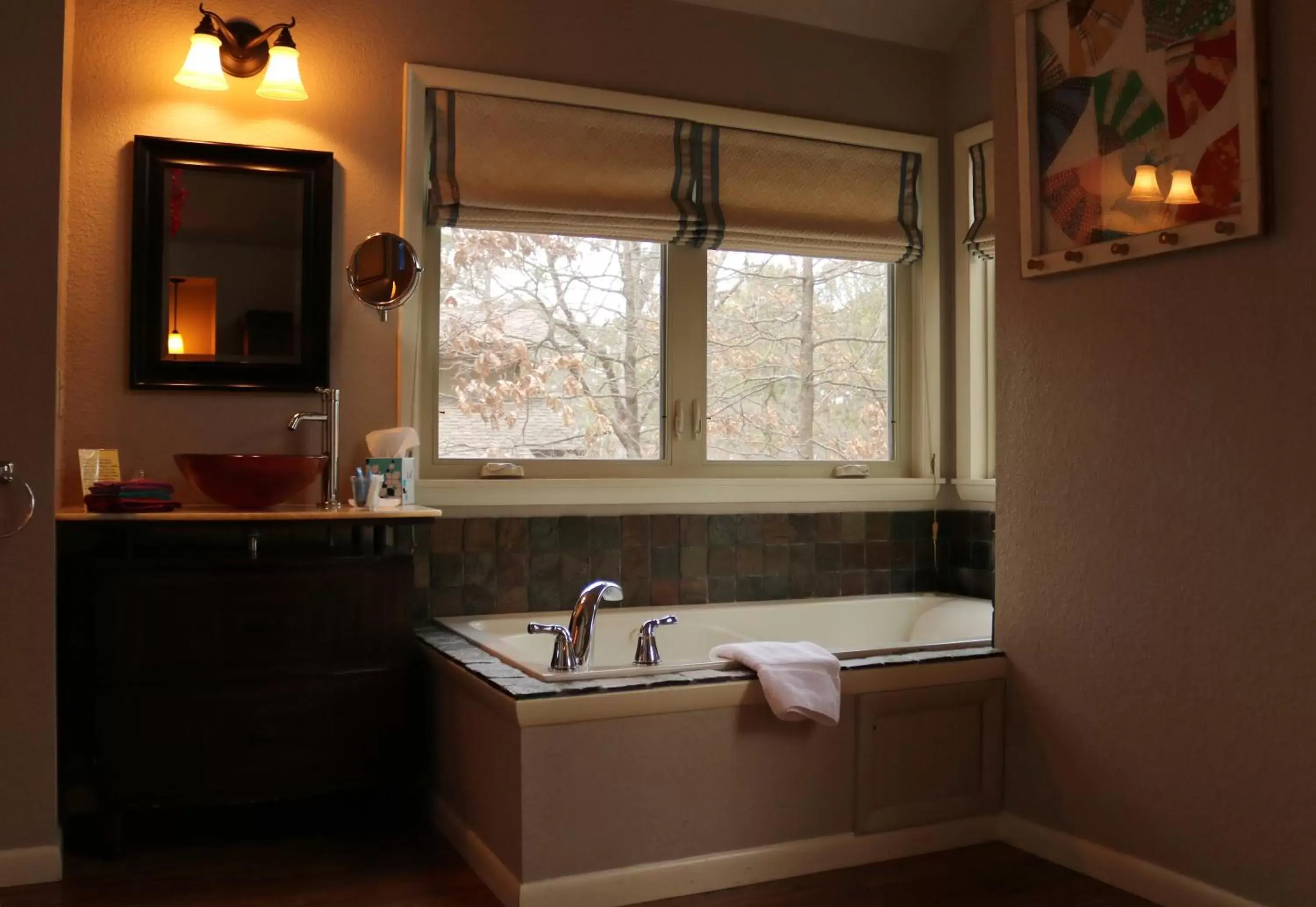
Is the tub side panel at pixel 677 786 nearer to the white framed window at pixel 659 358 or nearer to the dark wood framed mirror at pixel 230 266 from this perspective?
the white framed window at pixel 659 358

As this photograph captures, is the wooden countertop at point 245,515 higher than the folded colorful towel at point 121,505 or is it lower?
lower

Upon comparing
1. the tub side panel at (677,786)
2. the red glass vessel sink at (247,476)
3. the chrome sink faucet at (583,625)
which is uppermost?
the red glass vessel sink at (247,476)

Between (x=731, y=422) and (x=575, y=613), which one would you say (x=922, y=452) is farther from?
(x=575, y=613)

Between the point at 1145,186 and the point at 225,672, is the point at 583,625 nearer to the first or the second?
the point at 225,672

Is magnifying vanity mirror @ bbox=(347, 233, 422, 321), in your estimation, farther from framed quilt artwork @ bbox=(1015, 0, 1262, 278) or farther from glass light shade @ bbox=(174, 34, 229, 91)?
framed quilt artwork @ bbox=(1015, 0, 1262, 278)

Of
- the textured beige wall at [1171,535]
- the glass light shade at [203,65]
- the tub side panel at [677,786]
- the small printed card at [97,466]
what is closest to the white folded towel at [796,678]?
the tub side panel at [677,786]

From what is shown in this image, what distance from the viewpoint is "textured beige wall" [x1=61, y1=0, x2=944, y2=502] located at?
3176 mm

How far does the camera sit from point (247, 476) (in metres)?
2.96

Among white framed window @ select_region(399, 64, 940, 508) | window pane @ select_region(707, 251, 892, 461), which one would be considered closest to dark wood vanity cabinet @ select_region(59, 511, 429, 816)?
white framed window @ select_region(399, 64, 940, 508)

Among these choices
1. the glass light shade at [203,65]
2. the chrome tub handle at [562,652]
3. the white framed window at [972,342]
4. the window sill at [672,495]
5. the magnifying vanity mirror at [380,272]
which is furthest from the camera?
the white framed window at [972,342]

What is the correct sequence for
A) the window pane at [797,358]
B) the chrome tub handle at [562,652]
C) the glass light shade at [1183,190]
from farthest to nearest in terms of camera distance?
the window pane at [797,358] < the chrome tub handle at [562,652] < the glass light shade at [1183,190]

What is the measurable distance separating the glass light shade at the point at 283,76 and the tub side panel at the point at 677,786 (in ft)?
6.16

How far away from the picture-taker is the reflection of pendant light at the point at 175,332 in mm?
3225

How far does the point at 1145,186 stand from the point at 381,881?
7.64 feet
